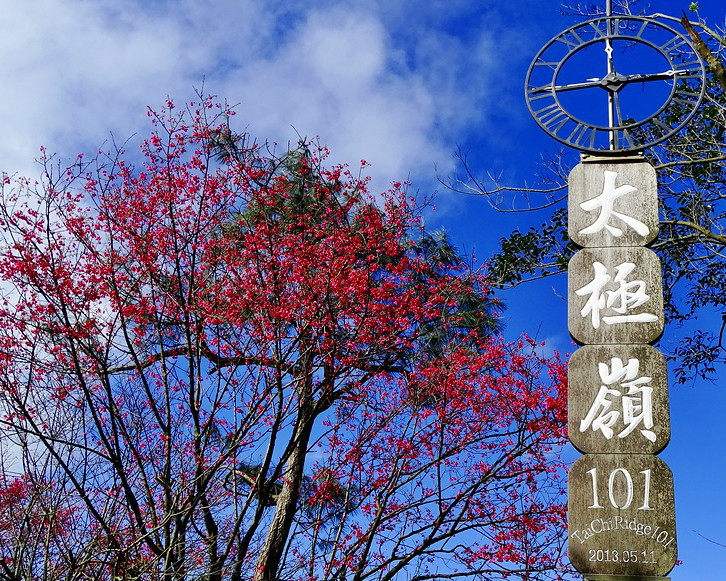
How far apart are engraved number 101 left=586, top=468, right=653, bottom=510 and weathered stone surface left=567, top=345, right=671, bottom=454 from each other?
12cm

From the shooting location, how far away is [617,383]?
406 cm

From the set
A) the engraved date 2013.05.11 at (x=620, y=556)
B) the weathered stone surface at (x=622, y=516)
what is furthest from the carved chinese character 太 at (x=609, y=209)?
the engraved date 2013.05.11 at (x=620, y=556)

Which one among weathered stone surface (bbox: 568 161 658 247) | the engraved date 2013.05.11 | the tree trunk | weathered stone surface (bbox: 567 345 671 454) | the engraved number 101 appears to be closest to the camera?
the engraved date 2013.05.11

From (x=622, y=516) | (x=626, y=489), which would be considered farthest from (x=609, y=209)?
(x=622, y=516)

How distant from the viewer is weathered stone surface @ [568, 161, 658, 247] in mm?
4352

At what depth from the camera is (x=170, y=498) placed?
580cm

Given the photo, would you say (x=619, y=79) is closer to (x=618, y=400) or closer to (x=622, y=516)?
(x=618, y=400)

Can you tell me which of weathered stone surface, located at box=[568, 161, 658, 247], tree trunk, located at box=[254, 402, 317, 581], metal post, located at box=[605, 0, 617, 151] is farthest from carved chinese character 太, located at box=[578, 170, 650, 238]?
tree trunk, located at box=[254, 402, 317, 581]

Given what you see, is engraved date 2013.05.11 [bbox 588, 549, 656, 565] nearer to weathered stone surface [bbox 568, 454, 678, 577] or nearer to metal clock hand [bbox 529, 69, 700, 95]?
weathered stone surface [bbox 568, 454, 678, 577]

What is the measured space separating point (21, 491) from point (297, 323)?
3.10 m

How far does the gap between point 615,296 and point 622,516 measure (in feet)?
4.23

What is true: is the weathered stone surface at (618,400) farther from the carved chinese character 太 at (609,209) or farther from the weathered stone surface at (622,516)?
the carved chinese character 太 at (609,209)

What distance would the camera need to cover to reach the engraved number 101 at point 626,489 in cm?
385

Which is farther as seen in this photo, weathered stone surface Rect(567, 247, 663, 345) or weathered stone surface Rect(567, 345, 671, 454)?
weathered stone surface Rect(567, 247, 663, 345)
